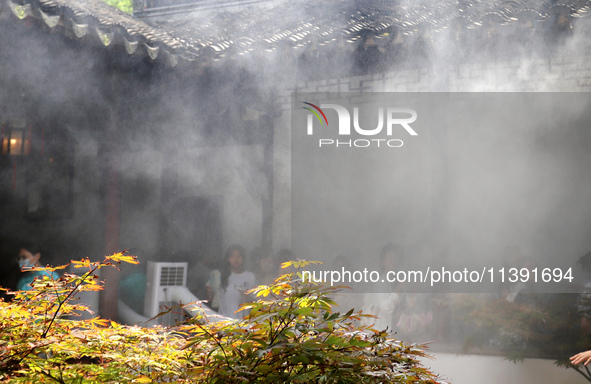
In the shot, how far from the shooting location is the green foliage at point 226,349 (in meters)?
1.27

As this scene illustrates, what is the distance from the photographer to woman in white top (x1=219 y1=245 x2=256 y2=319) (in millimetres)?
5834

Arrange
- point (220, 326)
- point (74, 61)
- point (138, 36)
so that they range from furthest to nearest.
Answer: point (74, 61)
point (138, 36)
point (220, 326)

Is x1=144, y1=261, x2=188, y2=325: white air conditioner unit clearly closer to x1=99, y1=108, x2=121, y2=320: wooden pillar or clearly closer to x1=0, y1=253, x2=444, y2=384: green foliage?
x1=99, y1=108, x2=121, y2=320: wooden pillar

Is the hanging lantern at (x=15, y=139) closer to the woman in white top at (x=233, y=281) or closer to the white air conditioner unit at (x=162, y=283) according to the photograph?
the white air conditioner unit at (x=162, y=283)

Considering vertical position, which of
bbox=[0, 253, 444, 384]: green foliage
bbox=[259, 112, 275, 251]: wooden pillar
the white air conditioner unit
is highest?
bbox=[259, 112, 275, 251]: wooden pillar

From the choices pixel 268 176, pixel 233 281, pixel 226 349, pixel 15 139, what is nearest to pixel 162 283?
pixel 233 281

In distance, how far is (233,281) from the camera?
5.95m

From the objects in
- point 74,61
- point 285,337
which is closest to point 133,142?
point 74,61

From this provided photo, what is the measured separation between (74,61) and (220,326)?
4196 millimetres

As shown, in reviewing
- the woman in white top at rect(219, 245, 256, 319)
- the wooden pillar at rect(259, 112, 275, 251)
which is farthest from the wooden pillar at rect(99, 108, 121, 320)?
the wooden pillar at rect(259, 112, 275, 251)

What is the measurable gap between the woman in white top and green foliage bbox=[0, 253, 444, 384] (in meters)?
4.18

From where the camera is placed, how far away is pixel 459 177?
560cm

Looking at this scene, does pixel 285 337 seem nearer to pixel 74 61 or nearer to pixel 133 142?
pixel 74 61

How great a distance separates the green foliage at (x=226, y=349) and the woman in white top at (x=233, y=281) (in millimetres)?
4185
